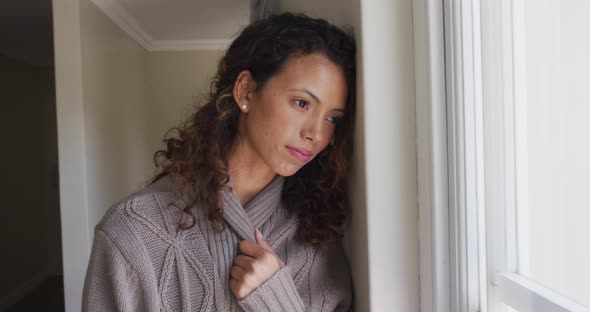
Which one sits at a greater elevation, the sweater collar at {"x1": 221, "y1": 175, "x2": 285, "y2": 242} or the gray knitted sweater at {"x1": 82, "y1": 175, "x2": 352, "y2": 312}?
the sweater collar at {"x1": 221, "y1": 175, "x2": 285, "y2": 242}

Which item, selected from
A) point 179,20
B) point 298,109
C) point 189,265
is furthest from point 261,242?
point 179,20

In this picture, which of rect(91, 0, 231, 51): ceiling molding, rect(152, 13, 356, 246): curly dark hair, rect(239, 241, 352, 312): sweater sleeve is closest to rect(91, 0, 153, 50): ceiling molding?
rect(91, 0, 231, 51): ceiling molding

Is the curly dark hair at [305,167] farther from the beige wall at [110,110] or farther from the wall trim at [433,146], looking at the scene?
the beige wall at [110,110]

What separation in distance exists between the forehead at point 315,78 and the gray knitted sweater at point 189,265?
0.89 feet

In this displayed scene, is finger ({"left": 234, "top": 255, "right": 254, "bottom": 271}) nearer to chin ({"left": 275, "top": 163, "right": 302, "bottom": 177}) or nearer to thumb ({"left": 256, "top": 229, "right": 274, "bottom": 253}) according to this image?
thumb ({"left": 256, "top": 229, "right": 274, "bottom": 253})

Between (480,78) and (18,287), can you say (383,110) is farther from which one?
(18,287)

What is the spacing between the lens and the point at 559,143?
1.29 ft

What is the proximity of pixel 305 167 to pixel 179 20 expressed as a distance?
2.32 metres

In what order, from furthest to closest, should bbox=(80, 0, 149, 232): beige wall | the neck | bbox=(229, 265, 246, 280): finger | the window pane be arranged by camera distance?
bbox=(80, 0, 149, 232): beige wall, the neck, bbox=(229, 265, 246, 280): finger, the window pane

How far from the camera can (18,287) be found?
359cm

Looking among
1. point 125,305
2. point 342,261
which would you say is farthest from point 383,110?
point 125,305

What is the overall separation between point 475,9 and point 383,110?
0.20 meters

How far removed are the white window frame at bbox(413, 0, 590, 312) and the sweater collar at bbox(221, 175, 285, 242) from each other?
0.35 meters

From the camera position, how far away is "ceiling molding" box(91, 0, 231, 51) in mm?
2428
